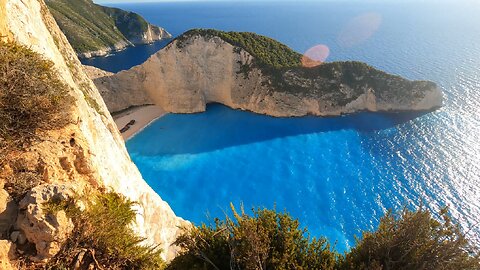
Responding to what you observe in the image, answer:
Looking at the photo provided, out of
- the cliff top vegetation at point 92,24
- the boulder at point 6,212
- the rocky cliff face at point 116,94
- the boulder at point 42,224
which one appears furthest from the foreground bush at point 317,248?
the cliff top vegetation at point 92,24

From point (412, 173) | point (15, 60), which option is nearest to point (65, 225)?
point (15, 60)

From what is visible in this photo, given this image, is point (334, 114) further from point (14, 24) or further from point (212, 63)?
point (14, 24)

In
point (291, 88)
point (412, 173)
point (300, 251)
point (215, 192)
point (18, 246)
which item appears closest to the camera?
point (18, 246)

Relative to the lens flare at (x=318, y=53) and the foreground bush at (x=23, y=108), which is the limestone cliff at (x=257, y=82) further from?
the foreground bush at (x=23, y=108)

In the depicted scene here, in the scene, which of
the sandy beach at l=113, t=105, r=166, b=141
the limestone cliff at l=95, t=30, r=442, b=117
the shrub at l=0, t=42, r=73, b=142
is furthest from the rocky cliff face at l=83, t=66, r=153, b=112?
the shrub at l=0, t=42, r=73, b=142

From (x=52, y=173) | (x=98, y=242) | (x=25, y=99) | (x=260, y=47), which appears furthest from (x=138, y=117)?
(x=98, y=242)

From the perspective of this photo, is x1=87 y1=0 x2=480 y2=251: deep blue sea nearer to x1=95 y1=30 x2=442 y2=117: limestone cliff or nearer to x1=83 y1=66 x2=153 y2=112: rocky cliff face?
x1=95 y1=30 x2=442 y2=117: limestone cliff
